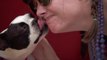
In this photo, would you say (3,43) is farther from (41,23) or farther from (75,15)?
(75,15)

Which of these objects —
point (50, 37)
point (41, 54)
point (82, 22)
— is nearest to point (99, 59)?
point (82, 22)

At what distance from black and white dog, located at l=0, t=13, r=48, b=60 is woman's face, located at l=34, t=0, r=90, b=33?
0.21 feet

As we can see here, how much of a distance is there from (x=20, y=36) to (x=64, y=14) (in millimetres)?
→ 203

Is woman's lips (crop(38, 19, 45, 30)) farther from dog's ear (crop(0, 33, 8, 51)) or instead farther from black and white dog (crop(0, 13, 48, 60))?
dog's ear (crop(0, 33, 8, 51))

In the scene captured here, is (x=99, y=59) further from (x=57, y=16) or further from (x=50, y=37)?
(x=50, y=37)

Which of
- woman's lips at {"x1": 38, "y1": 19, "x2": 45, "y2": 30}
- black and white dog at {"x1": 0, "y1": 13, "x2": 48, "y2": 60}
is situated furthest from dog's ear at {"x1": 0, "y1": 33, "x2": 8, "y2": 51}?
woman's lips at {"x1": 38, "y1": 19, "x2": 45, "y2": 30}

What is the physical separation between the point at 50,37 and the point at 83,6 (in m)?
0.57

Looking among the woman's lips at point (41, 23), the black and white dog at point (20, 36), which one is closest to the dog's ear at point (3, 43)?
the black and white dog at point (20, 36)

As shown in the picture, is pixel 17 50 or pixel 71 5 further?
pixel 17 50

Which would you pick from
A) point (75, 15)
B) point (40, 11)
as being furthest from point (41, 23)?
point (75, 15)

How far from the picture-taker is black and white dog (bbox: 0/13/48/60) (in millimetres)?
973

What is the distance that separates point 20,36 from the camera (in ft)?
A: 3.20

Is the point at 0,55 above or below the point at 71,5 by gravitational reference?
below

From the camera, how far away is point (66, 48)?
1480 millimetres
